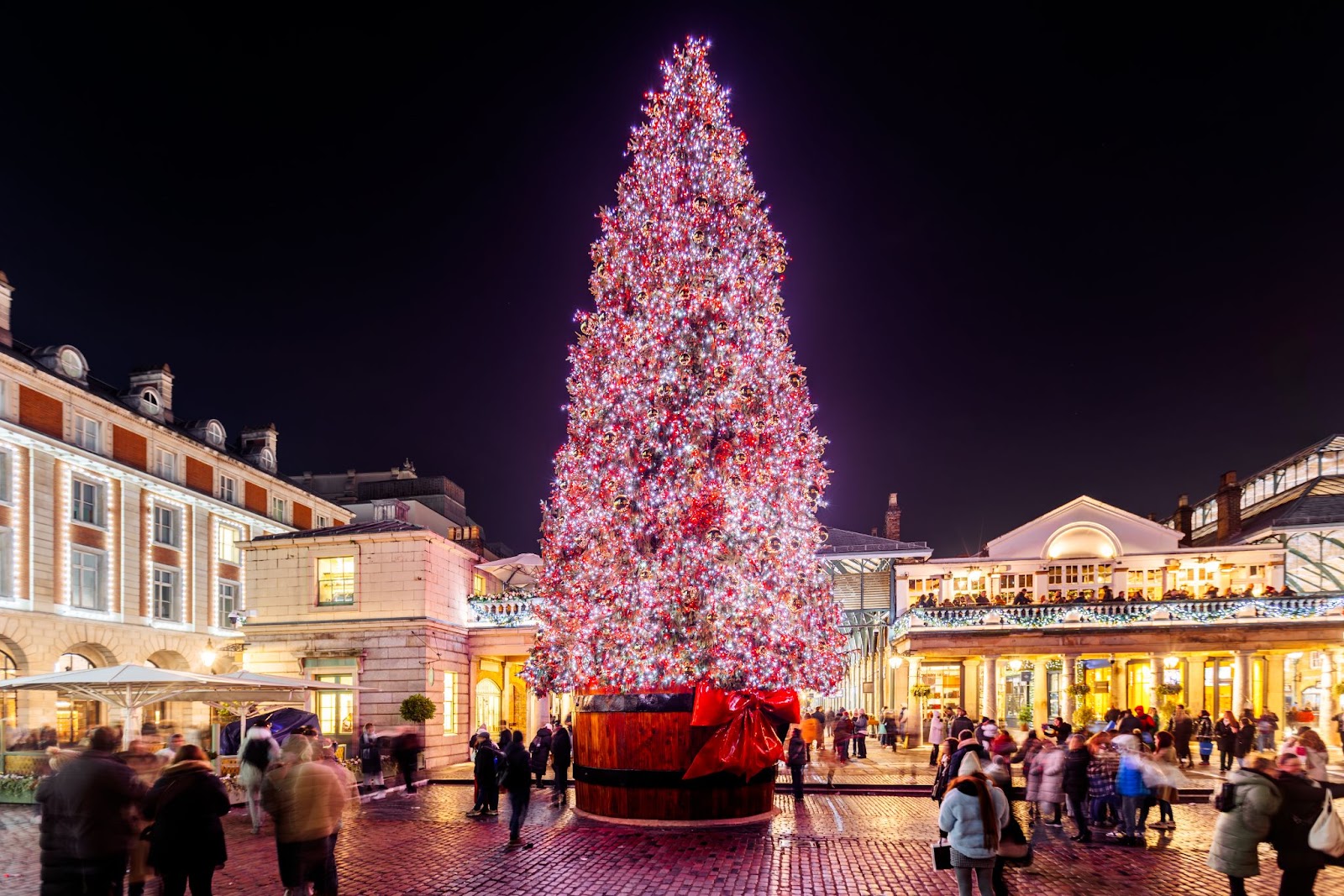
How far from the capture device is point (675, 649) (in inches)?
592

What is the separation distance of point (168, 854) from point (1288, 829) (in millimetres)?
9466

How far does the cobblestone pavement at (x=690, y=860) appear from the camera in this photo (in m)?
11.0

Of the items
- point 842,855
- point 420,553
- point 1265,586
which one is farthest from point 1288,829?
point 1265,586

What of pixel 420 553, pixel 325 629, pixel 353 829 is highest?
pixel 420 553

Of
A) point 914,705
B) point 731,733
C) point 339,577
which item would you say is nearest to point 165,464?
point 339,577

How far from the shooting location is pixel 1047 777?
1474cm

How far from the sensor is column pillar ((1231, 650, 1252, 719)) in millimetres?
29594

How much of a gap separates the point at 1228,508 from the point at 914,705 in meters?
17.1

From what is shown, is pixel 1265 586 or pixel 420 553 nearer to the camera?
pixel 420 553

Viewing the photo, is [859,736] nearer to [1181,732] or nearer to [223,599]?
[1181,732]

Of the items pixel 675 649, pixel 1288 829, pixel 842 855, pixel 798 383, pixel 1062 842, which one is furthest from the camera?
pixel 798 383

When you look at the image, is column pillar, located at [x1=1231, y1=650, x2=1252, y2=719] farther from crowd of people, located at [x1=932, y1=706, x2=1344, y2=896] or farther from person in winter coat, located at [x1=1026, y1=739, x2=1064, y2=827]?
person in winter coat, located at [x1=1026, y1=739, x2=1064, y2=827]

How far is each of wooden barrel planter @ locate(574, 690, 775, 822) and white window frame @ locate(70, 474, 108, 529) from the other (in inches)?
1131

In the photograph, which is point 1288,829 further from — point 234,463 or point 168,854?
point 234,463
